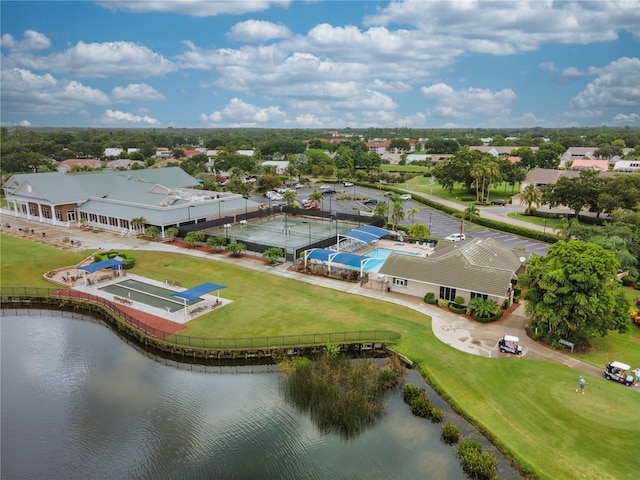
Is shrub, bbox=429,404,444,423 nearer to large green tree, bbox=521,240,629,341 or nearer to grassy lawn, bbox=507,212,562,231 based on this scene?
large green tree, bbox=521,240,629,341

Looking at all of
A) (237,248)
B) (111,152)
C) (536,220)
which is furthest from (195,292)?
(111,152)

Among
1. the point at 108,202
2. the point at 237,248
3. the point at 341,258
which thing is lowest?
the point at 237,248

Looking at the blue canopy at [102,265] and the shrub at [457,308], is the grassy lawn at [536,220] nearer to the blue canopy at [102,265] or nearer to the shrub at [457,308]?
the shrub at [457,308]

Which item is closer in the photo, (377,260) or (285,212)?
(377,260)

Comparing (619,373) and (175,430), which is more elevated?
(619,373)

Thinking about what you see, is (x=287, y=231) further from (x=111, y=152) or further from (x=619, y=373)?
(x=111, y=152)

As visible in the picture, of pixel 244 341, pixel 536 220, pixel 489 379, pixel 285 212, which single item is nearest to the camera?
pixel 489 379

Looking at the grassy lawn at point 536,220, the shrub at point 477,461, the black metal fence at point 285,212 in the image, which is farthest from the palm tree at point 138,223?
the grassy lawn at point 536,220
